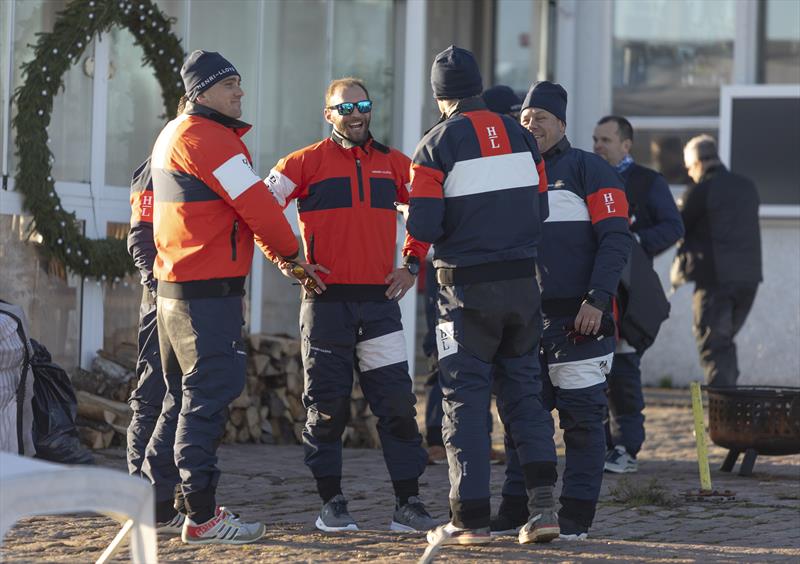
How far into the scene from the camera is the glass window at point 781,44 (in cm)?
1323

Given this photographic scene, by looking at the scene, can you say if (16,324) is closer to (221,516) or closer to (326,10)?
(221,516)

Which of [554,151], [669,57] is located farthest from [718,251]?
[554,151]

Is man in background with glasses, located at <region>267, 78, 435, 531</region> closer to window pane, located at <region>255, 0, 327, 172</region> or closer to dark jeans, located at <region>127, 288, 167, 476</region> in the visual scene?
dark jeans, located at <region>127, 288, 167, 476</region>

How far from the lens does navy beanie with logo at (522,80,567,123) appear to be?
6.50 meters

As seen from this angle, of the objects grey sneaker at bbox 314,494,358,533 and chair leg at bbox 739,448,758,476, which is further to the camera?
chair leg at bbox 739,448,758,476

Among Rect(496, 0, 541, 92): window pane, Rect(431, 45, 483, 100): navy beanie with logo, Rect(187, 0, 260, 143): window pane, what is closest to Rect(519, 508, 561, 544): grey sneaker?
Rect(431, 45, 483, 100): navy beanie with logo

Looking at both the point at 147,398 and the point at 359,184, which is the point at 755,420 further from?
the point at 147,398

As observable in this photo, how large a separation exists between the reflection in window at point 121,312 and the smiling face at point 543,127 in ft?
12.0

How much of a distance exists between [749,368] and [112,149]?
6214 millimetres

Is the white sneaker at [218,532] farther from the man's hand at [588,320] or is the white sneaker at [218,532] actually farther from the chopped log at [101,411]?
the chopped log at [101,411]

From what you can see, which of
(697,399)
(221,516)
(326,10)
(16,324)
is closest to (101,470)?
(221,516)

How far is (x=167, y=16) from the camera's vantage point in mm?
9758

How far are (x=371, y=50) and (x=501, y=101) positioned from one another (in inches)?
149

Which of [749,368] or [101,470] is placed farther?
[749,368]
